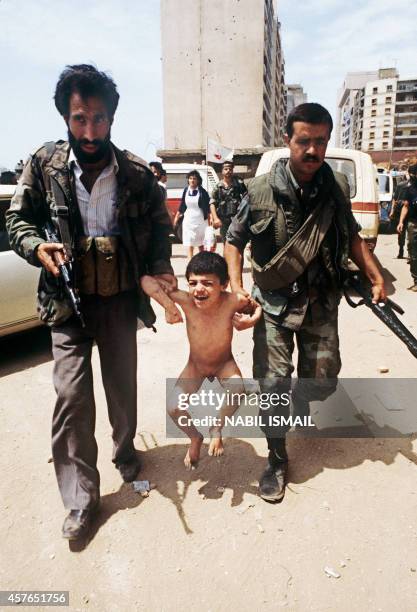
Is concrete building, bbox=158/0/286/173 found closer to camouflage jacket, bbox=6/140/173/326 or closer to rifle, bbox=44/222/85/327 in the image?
camouflage jacket, bbox=6/140/173/326

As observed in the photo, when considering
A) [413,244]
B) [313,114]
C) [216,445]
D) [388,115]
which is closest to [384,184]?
[413,244]

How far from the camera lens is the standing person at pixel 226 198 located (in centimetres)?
721

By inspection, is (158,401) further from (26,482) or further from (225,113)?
(225,113)

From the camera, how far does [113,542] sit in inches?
79.9

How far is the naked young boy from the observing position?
6.75ft

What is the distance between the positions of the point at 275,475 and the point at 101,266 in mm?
1552

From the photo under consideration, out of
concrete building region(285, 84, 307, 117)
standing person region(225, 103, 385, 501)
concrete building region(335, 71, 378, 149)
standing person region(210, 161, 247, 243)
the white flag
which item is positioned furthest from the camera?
concrete building region(335, 71, 378, 149)

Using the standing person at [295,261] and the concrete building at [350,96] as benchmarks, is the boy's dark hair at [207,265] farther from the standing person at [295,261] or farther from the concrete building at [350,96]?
the concrete building at [350,96]

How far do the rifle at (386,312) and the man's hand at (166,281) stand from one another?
101 cm

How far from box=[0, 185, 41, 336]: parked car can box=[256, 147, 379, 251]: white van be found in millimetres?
3578

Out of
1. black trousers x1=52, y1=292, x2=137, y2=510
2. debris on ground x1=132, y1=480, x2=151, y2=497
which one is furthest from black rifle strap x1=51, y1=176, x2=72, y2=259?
debris on ground x1=132, y1=480, x2=151, y2=497

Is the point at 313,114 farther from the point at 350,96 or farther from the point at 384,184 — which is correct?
the point at 350,96

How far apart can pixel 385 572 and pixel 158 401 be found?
2057 millimetres
